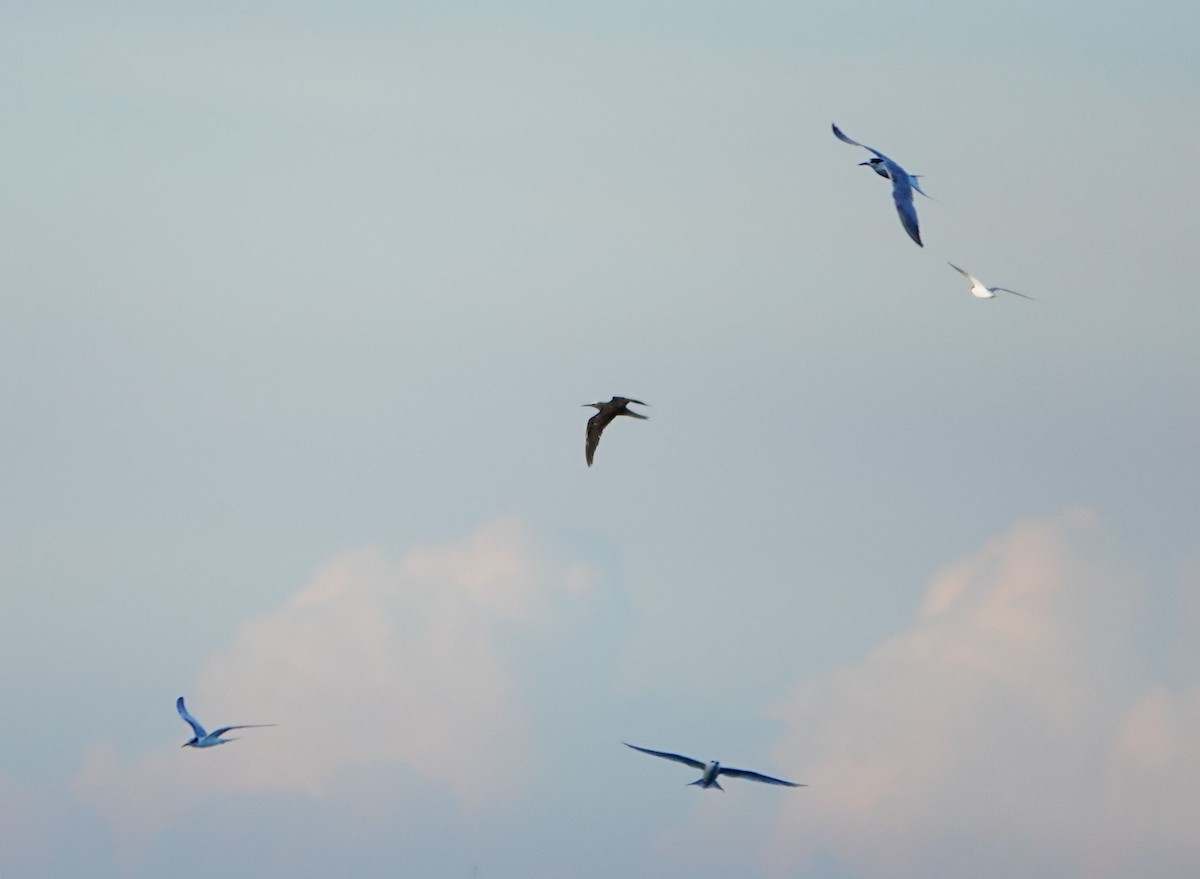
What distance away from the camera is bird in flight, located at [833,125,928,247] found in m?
88.0

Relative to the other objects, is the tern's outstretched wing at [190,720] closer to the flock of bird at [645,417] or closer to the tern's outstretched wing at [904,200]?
the flock of bird at [645,417]

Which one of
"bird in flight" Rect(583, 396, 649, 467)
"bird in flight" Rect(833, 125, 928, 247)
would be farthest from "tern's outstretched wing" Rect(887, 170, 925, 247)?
"bird in flight" Rect(583, 396, 649, 467)

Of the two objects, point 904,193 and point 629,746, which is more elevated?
point 904,193

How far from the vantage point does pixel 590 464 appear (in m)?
120

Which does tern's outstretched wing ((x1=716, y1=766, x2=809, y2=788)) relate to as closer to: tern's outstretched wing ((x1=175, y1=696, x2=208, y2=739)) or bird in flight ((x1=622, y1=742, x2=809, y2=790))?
bird in flight ((x1=622, y1=742, x2=809, y2=790))

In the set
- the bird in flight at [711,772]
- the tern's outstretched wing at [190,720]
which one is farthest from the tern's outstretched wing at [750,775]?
the tern's outstretched wing at [190,720]

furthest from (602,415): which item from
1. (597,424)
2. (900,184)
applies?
(900,184)

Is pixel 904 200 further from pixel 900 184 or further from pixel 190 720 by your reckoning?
pixel 190 720

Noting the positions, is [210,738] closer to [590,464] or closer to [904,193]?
[590,464]

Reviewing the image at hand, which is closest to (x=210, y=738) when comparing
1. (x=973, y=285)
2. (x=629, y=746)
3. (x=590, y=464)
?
(x=590, y=464)

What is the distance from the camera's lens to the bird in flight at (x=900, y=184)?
8800 centimetres

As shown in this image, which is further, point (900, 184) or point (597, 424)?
point (597, 424)

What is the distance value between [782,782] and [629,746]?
23.7ft

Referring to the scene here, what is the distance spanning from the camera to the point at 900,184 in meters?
94.2
